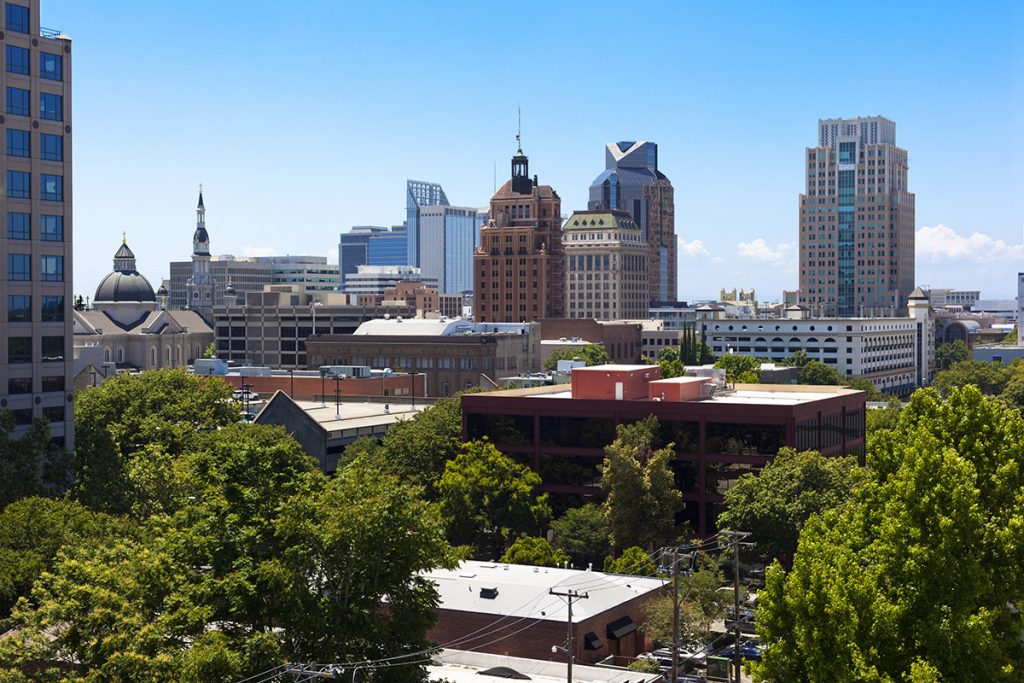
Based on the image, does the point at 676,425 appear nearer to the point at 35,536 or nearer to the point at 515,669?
the point at 515,669

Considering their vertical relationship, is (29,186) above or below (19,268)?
above

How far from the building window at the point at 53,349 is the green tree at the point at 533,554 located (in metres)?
34.0

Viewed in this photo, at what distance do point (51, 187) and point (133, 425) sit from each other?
72.7 ft

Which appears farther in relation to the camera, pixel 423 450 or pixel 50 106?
pixel 423 450

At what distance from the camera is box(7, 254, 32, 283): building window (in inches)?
3455

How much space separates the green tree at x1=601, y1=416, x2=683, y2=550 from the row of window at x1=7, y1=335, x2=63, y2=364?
3836cm

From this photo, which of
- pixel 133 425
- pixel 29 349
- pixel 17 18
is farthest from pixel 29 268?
pixel 133 425

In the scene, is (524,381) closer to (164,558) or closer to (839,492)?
(839,492)

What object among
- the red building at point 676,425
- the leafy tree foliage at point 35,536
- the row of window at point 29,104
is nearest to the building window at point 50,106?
the row of window at point 29,104

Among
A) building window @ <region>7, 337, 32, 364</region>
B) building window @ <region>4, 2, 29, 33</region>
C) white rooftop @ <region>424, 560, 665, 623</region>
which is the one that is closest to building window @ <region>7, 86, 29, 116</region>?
building window @ <region>4, 2, 29, 33</region>

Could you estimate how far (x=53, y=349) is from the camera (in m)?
90.8

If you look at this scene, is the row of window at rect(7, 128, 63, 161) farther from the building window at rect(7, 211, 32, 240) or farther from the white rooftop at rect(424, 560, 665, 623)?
the white rooftop at rect(424, 560, 665, 623)

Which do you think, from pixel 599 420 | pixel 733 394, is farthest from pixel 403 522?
pixel 733 394

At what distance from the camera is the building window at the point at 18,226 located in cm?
8769
